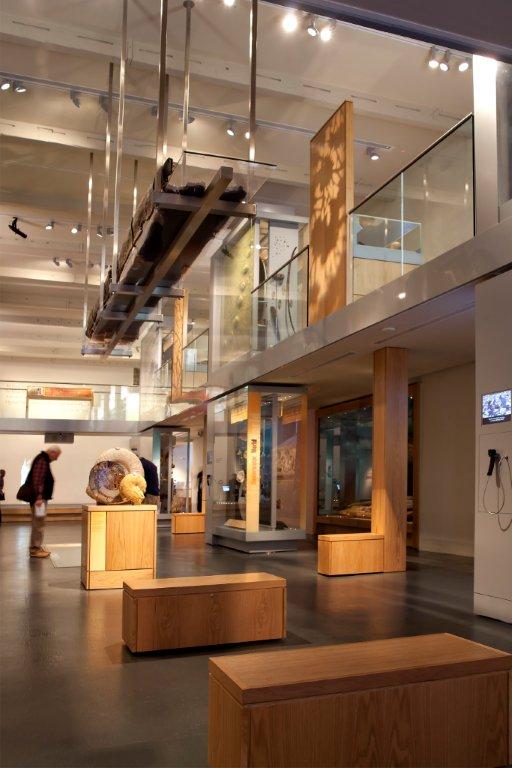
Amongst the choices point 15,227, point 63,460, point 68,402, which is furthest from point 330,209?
point 63,460

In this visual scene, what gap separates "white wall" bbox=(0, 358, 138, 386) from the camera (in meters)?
33.7

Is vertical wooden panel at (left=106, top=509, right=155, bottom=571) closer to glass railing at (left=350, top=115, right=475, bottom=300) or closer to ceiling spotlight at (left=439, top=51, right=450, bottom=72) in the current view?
glass railing at (left=350, top=115, right=475, bottom=300)

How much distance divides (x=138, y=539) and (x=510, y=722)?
19.5 feet

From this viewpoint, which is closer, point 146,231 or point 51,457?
point 146,231

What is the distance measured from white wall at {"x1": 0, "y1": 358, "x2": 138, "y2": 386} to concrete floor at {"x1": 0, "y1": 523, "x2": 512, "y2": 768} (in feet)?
75.8

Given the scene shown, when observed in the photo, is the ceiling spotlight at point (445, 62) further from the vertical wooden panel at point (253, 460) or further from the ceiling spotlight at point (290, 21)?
the vertical wooden panel at point (253, 460)

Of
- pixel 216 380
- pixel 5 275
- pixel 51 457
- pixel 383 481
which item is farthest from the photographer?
pixel 5 275

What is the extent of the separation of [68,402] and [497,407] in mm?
22206

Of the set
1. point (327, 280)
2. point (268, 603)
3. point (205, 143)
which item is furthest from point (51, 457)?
point (268, 603)

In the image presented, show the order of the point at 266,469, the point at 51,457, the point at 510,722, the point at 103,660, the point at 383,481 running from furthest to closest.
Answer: the point at 266,469, the point at 51,457, the point at 383,481, the point at 103,660, the point at 510,722

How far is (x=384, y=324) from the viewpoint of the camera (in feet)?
30.6

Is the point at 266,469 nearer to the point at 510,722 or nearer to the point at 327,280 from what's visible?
the point at 327,280

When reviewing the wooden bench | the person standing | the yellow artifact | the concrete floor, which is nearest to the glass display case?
the person standing

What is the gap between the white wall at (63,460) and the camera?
31.8m
